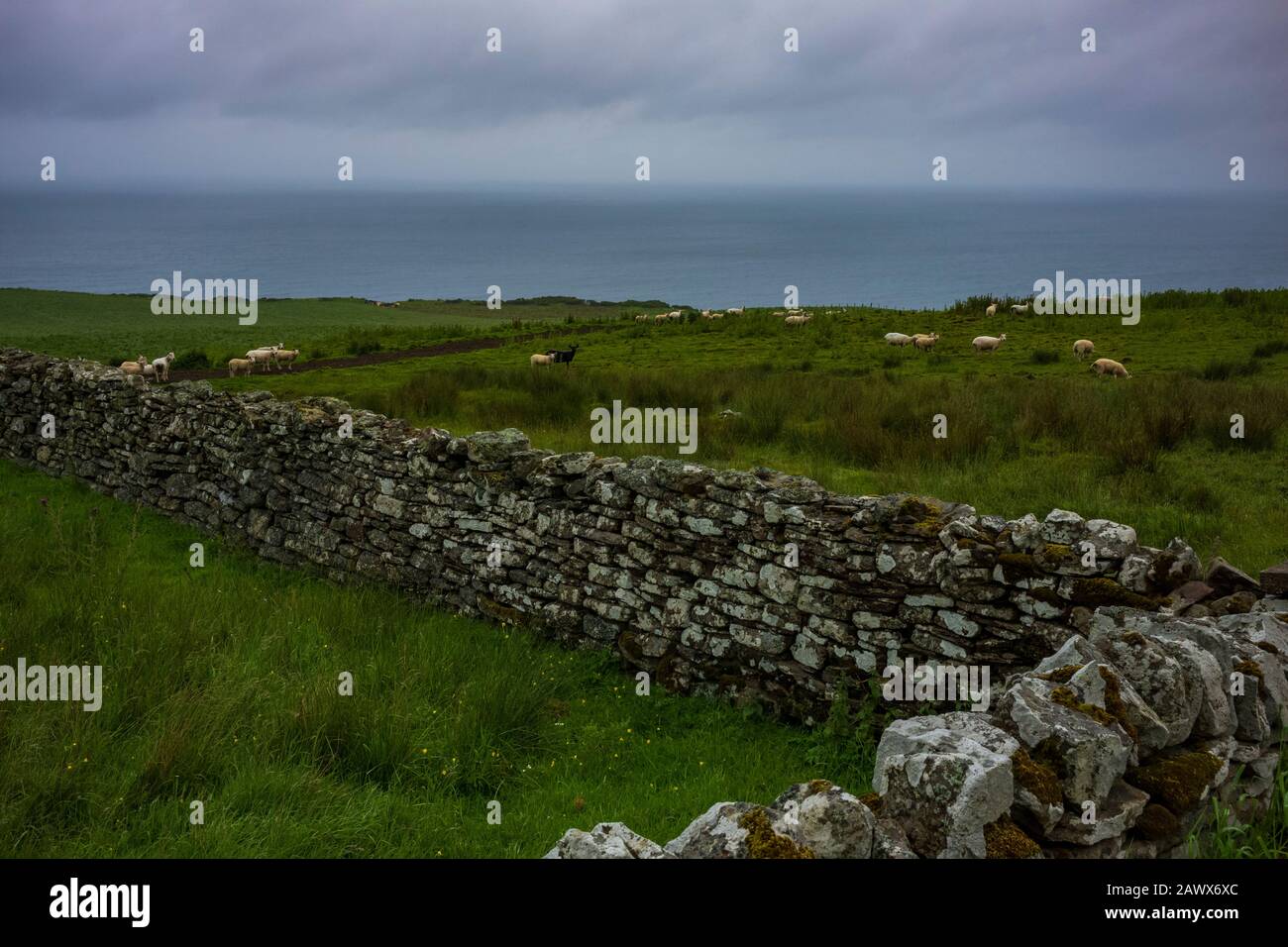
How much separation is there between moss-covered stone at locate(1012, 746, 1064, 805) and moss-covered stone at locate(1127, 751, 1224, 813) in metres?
0.59

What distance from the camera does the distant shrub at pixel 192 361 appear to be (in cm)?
3086

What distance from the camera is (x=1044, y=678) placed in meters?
4.36

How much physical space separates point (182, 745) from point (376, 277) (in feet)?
464

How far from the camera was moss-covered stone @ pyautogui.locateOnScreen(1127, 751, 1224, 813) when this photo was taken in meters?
3.82

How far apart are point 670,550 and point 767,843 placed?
519 cm

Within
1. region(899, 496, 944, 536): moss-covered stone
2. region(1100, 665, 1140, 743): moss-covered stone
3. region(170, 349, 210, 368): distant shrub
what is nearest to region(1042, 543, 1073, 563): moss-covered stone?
region(899, 496, 944, 536): moss-covered stone

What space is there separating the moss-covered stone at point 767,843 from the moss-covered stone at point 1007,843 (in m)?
0.68

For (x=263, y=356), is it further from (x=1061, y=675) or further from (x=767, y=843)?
(x=767, y=843)

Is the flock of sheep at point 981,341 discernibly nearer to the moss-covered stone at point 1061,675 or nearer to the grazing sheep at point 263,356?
the grazing sheep at point 263,356

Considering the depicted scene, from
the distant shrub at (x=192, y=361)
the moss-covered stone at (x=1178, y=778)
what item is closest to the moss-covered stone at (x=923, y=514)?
the moss-covered stone at (x=1178, y=778)

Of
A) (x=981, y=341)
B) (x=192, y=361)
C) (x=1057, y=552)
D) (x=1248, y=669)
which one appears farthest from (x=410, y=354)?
(x=1248, y=669)

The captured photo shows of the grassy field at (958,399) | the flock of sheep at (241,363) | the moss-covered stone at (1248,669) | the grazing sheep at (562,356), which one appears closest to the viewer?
the moss-covered stone at (1248,669)

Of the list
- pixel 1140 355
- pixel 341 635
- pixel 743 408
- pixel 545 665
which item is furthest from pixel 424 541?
pixel 1140 355
